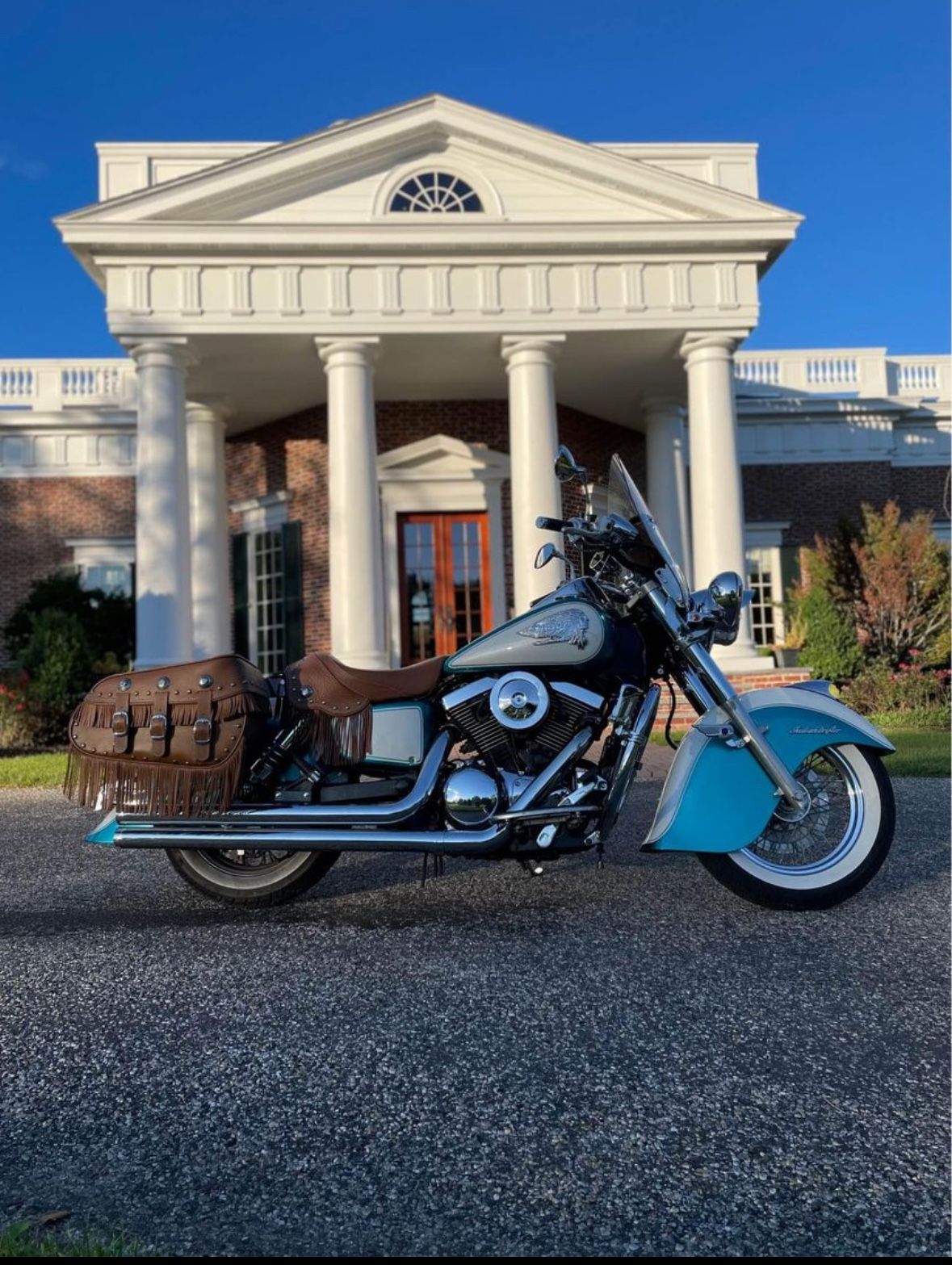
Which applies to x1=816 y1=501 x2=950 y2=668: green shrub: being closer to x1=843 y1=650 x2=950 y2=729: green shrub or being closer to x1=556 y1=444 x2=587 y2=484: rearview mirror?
x1=843 y1=650 x2=950 y2=729: green shrub

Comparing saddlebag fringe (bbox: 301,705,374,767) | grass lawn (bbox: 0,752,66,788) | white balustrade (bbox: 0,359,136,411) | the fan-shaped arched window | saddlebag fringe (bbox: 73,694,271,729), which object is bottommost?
grass lawn (bbox: 0,752,66,788)

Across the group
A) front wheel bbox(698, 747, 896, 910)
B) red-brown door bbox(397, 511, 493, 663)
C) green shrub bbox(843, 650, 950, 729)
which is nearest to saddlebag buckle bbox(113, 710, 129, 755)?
front wheel bbox(698, 747, 896, 910)

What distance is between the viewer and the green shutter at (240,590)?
46.0ft

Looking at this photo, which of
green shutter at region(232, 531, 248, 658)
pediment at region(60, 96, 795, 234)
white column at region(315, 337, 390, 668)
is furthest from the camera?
green shutter at region(232, 531, 248, 658)

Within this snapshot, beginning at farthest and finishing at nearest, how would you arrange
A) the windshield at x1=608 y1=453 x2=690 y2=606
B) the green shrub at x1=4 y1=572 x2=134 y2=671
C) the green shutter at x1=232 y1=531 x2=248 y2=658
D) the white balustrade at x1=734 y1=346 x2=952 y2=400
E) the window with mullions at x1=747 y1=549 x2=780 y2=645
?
the white balustrade at x1=734 y1=346 x2=952 y2=400 → the window with mullions at x1=747 y1=549 x2=780 y2=645 → the green shutter at x1=232 y1=531 x2=248 y2=658 → the green shrub at x1=4 y1=572 x2=134 y2=671 → the windshield at x1=608 y1=453 x2=690 y2=606

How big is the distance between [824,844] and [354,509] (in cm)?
812

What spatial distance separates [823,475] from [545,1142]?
55.8ft

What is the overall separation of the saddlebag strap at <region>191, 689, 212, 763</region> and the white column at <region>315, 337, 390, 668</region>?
726 cm

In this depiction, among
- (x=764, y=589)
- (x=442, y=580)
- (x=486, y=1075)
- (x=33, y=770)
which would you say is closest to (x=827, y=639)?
(x=442, y=580)

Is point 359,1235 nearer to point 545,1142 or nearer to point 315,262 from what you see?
point 545,1142

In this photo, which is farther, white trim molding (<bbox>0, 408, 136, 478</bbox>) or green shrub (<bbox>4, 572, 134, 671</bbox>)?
white trim molding (<bbox>0, 408, 136, 478</bbox>)

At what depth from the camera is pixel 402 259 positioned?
10.9 m

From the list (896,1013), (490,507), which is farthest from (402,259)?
(896,1013)

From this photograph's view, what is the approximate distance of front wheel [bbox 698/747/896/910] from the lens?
2916mm
